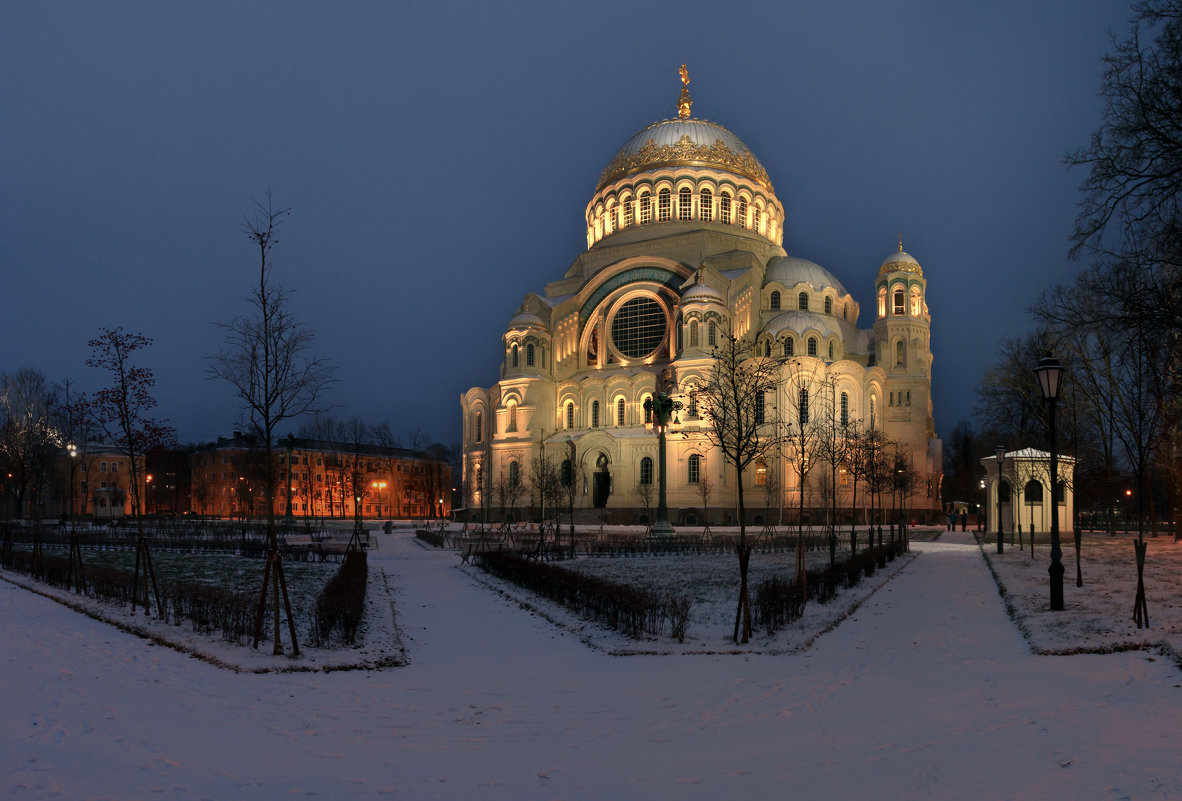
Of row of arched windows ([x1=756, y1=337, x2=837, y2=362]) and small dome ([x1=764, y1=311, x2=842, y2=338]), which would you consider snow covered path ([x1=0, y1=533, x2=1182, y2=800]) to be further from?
small dome ([x1=764, y1=311, x2=842, y2=338])

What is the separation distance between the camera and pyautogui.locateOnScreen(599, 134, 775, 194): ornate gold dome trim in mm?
71375

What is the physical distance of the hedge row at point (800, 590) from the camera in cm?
1286

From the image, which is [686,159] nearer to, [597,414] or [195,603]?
[597,414]

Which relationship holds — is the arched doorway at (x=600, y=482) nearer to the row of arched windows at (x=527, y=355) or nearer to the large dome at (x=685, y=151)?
the row of arched windows at (x=527, y=355)

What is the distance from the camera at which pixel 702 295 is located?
6131cm

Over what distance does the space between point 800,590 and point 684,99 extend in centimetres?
7183

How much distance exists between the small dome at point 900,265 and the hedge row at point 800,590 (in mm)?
49925

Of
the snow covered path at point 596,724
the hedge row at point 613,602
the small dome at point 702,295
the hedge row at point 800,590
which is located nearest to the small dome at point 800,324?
the small dome at point 702,295

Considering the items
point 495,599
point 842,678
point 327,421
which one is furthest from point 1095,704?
point 327,421

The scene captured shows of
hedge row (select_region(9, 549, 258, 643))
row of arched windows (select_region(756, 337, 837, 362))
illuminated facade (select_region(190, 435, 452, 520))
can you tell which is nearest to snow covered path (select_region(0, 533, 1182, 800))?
hedge row (select_region(9, 549, 258, 643))

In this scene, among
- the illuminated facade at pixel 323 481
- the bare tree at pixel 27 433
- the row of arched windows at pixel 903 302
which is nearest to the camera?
the bare tree at pixel 27 433

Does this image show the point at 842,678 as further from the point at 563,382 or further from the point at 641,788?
the point at 563,382

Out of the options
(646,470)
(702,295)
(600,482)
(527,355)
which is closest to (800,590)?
(646,470)

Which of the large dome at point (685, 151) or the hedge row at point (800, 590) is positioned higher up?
the large dome at point (685, 151)
